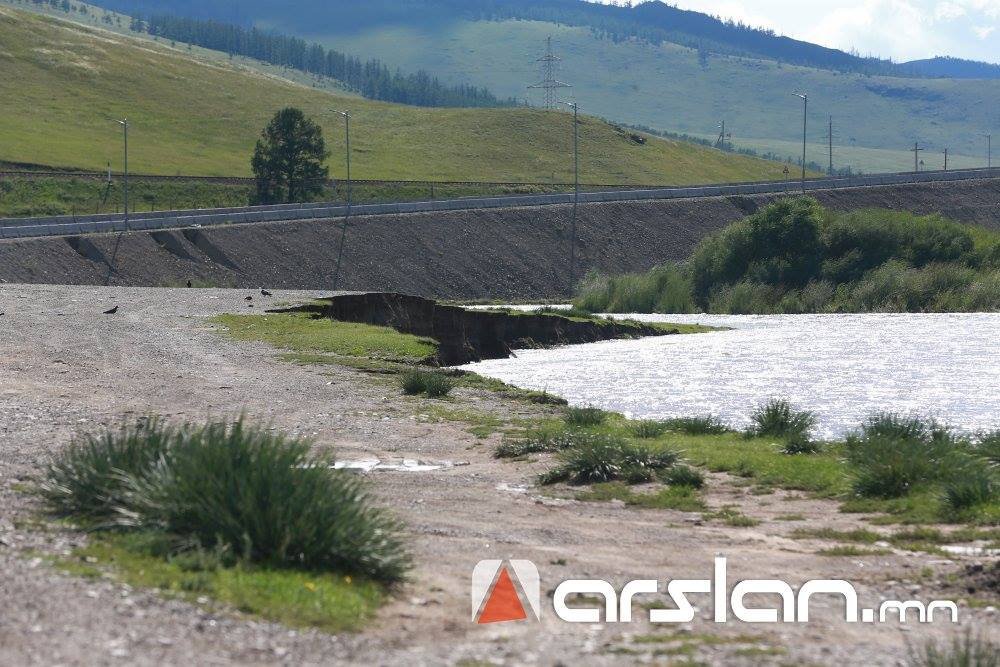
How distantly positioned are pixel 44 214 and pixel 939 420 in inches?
3215

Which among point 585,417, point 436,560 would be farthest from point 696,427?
point 436,560

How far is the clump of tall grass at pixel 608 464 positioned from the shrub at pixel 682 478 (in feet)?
0.83

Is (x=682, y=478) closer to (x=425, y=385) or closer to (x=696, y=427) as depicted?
(x=696, y=427)

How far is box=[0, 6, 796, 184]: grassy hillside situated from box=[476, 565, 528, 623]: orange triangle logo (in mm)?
117878

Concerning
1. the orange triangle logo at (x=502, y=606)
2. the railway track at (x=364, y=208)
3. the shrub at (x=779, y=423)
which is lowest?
the shrub at (x=779, y=423)

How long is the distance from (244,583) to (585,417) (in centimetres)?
1548

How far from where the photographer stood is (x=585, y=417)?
25984mm

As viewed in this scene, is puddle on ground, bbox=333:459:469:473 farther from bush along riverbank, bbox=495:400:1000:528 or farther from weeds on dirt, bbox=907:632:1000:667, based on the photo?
weeds on dirt, bbox=907:632:1000:667

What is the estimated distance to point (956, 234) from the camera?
80562 millimetres

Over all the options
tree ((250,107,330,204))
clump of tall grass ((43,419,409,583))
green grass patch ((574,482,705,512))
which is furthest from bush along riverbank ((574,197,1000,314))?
clump of tall grass ((43,419,409,583))

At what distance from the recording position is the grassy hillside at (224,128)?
14112 cm

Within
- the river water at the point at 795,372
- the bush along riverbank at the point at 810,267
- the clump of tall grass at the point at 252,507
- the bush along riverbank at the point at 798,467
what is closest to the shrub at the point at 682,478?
the bush along riverbank at the point at 798,467

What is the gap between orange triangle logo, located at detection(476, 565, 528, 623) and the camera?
11086mm

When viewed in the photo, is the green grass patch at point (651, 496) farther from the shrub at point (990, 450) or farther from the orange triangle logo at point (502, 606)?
the orange triangle logo at point (502, 606)
